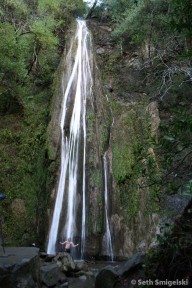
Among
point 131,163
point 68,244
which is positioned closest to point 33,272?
point 68,244

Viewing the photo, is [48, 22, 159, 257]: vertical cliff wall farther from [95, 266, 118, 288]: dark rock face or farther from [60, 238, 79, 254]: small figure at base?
[95, 266, 118, 288]: dark rock face

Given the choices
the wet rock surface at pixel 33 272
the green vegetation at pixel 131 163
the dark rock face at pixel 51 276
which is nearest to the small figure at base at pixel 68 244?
the green vegetation at pixel 131 163

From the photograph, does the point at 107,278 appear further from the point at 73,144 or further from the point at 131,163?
the point at 73,144

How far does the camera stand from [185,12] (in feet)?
10.4

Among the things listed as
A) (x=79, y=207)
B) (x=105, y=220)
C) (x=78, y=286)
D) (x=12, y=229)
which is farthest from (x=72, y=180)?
(x=78, y=286)

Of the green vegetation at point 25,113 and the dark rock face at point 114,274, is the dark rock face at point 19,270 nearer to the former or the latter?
the dark rock face at point 114,274

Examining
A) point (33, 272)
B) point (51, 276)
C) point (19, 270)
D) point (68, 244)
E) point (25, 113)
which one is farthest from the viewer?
point (25, 113)

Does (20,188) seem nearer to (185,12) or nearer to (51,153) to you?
(51,153)

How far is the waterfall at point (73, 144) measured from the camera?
420 inches

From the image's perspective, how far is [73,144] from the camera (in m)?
12.3

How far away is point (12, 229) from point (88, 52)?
9.84m

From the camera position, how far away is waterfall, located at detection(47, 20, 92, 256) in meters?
10.7

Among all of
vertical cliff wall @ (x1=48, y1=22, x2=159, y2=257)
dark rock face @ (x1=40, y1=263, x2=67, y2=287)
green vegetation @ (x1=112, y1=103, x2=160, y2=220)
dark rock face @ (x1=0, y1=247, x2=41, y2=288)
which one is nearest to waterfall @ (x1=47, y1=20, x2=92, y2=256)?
vertical cliff wall @ (x1=48, y1=22, x2=159, y2=257)

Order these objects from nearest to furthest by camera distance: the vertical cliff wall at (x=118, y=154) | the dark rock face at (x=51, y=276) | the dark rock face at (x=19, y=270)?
the dark rock face at (x=19, y=270), the dark rock face at (x=51, y=276), the vertical cliff wall at (x=118, y=154)
